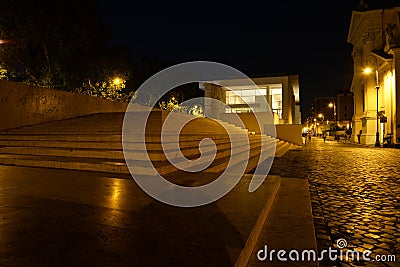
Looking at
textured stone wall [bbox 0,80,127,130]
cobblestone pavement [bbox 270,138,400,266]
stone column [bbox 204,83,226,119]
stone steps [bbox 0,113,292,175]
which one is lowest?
cobblestone pavement [bbox 270,138,400,266]

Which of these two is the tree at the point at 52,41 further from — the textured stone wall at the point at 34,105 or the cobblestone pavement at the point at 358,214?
the cobblestone pavement at the point at 358,214

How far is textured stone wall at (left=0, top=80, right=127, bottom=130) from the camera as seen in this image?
11836mm

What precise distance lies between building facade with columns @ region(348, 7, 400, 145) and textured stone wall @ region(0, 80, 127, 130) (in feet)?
77.2

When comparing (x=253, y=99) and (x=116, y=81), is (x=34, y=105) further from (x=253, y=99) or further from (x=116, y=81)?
(x=253, y=99)

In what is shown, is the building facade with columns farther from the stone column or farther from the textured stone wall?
the textured stone wall

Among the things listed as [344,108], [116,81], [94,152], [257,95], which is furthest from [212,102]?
[344,108]

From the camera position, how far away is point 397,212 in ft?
15.0

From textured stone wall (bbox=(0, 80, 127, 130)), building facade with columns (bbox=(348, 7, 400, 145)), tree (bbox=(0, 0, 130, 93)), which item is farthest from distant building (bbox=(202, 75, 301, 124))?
textured stone wall (bbox=(0, 80, 127, 130))

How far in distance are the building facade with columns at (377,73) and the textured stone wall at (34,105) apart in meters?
23.5

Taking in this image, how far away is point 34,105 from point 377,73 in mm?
28532

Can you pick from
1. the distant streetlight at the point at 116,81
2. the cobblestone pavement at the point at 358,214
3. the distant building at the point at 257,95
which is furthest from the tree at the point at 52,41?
the cobblestone pavement at the point at 358,214

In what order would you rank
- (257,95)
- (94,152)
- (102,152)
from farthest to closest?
(257,95)
(94,152)
(102,152)

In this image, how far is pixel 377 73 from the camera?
2714 cm

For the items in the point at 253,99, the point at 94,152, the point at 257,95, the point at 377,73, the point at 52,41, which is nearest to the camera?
the point at 94,152
